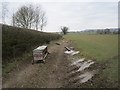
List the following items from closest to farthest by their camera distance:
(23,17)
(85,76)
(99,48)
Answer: (85,76) < (99,48) < (23,17)

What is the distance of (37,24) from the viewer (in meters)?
61.0

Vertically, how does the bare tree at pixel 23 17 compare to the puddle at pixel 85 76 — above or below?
above

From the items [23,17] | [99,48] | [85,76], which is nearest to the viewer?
[85,76]

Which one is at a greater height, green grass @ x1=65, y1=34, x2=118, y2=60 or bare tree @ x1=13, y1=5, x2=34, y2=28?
bare tree @ x1=13, y1=5, x2=34, y2=28

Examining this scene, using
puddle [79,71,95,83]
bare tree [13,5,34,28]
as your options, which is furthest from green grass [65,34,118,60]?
bare tree [13,5,34,28]

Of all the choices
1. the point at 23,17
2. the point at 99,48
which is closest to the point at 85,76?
the point at 99,48

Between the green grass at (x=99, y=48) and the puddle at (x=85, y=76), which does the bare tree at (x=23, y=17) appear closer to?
the green grass at (x=99, y=48)

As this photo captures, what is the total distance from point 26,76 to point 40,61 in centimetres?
467

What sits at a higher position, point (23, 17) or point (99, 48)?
point (23, 17)

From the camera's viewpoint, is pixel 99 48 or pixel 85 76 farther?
pixel 99 48

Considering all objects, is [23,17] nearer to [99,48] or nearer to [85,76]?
[99,48]

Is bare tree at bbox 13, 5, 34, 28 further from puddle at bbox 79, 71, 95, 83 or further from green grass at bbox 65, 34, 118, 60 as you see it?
puddle at bbox 79, 71, 95, 83

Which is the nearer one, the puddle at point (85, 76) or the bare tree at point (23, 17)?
the puddle at point (85, 76)

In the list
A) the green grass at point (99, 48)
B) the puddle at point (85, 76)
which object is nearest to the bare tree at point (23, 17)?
the green grass at point (99, 48)
